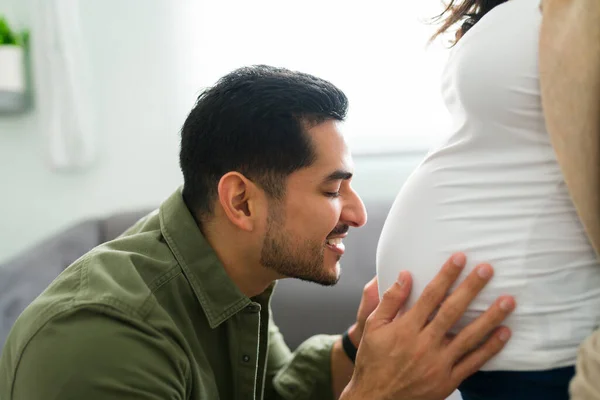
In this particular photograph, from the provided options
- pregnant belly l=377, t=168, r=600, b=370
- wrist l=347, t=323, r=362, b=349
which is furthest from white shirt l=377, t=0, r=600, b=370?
wrist l=347, t=323, r=362, b=349

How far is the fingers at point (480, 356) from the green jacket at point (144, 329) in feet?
1.20

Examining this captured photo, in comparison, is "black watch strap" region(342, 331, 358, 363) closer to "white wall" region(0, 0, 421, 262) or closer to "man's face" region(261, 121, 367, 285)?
"man's face" region(261, 121, 367, 285)

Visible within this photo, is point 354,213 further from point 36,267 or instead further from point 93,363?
point 36,267

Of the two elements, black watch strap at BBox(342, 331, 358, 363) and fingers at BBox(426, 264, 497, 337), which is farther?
black watch strap at BBox(342, 331, 358, 363)

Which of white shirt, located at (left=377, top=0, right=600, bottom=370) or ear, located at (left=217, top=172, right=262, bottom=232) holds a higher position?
white shirt, located at (left=377, top=0, right=600, bottom=370)

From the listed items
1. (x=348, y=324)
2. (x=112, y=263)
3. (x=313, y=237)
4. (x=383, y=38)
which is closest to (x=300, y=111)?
(x=313, y=237)

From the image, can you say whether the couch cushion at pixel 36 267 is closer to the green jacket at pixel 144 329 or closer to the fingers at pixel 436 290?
the green jacket at pixel 144 329

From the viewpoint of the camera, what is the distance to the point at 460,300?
2.50 feet

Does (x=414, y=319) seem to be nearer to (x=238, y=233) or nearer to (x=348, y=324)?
(x=238, y=233)

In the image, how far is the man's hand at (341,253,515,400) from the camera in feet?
2.44

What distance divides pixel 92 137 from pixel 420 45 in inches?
38.1

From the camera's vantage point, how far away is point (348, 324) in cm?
165

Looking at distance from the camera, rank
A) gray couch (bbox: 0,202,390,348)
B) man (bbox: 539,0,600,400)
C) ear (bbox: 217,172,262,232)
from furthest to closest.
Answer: gray couch (bbox: 0,202,390,348)
ear (bbox: 217,172,262,232)
man (bbox: 539,0,600,400)

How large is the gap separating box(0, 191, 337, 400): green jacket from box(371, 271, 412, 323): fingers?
263 millimetres
